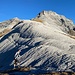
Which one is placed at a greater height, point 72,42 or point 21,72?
point 72,42

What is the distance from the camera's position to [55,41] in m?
65.6

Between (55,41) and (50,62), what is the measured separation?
997cm

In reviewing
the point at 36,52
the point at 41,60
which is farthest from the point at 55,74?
the point at 36,52

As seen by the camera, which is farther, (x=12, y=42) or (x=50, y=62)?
(x=12, y=42)

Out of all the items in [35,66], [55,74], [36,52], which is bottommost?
[55,74]

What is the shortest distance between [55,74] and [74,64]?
605 centimetres

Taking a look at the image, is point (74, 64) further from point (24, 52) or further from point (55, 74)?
point (24, 52)

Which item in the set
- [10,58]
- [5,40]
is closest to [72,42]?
[10,58]

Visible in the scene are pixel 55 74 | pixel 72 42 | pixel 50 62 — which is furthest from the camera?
pixel 72 42

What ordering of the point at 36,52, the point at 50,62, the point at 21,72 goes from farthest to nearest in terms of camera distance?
the point at 36,52 < the point at 50,62 < the point at 21,72

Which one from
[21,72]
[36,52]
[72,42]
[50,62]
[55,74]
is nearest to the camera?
[55,74]

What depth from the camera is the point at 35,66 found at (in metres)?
57.6

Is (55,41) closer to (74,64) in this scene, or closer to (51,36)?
(51,36)

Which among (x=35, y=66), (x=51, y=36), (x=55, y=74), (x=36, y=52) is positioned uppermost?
(x=51, y=36)
